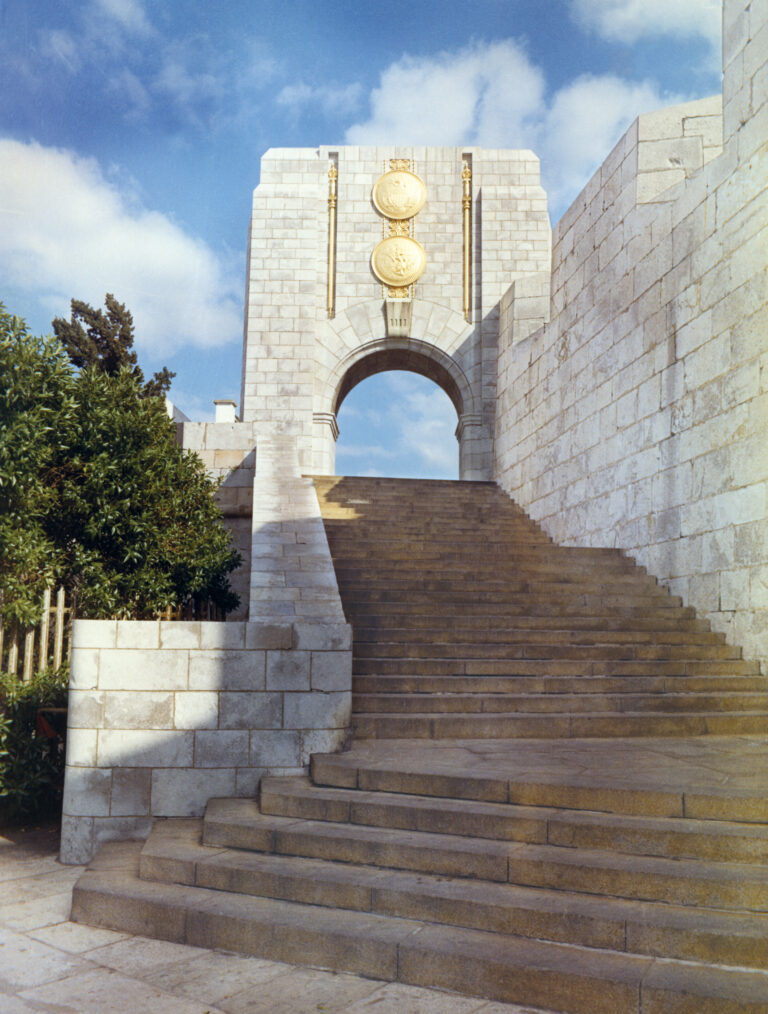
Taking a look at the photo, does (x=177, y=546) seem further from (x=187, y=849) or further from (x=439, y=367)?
(x=439, y=367)

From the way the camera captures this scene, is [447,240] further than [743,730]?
Yes

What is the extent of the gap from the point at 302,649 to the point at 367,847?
150cm

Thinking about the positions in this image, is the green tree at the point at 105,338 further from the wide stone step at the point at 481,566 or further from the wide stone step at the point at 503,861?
the wide stone step at the point at 503,861

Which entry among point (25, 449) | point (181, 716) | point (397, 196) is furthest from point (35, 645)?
point (397, 196)

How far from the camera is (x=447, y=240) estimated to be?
62.5 feet

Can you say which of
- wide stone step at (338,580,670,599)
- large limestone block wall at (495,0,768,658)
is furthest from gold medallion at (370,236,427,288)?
wide stone step at (338,580,670,599)

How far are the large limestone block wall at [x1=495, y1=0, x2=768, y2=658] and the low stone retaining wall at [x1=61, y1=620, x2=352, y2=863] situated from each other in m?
4.23

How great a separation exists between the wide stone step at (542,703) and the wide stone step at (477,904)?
176 centimetres

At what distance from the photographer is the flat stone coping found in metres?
4.07

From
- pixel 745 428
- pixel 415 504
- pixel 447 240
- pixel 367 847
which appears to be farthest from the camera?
pixel 447 240

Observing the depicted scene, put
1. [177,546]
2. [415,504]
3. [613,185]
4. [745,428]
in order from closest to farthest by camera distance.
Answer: [745,428]
[177,546]
[613,185]
[415,504]

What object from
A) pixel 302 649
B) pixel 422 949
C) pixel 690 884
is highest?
pixel 302 649

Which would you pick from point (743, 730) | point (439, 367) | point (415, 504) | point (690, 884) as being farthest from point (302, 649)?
A: point (439, 367)

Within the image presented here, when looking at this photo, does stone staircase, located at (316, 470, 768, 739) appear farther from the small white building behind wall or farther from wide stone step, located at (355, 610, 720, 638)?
the small white building behind wall
